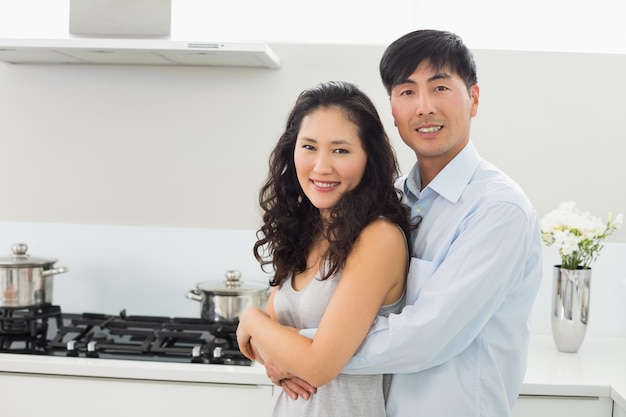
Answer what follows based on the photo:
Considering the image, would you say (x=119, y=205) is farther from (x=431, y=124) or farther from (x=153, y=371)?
(x=431, y=124)

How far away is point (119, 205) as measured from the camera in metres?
2.59

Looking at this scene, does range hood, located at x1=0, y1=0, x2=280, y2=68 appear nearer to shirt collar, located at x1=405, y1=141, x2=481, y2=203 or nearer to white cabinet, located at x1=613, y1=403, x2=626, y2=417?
shirt collar, located at x1=405, y1=141, x2=481, y2=203

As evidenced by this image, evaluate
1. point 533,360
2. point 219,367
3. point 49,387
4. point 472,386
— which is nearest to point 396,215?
point 472,386

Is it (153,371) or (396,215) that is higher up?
(396,215)

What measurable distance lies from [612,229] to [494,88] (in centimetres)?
64

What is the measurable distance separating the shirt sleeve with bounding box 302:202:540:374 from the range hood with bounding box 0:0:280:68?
41.7 inches

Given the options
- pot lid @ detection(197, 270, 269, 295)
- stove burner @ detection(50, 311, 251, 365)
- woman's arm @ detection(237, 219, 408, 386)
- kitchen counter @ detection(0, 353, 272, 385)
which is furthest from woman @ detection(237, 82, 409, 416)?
pot lid @ detection(197, 270, 269, 295)

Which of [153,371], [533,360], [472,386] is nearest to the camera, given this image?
[472,386]

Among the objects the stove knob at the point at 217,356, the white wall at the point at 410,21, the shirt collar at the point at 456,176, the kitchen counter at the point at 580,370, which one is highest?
the white wall at the point at 410,21

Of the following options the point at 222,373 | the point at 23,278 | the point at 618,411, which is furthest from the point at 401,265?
the point at 23,278

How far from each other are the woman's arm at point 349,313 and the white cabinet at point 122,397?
0.62m

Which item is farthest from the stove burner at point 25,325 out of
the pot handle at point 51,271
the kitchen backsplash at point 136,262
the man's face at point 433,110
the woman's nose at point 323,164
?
the man's face at point 433,110

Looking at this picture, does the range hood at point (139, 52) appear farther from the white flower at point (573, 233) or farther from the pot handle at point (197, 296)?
the white flower at point (573, 233)

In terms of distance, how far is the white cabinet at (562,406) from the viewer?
1888mm
